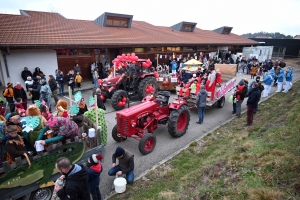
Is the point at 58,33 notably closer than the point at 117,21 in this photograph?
Yes

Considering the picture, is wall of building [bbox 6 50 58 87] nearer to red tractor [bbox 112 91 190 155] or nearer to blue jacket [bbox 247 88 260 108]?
red tractor [bbox 112 91 190 155]

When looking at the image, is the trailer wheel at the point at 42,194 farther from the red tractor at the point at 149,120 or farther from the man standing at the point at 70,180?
the red tractor at the point at 149,120

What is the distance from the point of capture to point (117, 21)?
17.7m

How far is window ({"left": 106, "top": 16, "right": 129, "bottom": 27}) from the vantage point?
17.2 metres

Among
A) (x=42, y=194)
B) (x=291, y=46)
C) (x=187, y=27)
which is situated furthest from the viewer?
(x=291, y=46)

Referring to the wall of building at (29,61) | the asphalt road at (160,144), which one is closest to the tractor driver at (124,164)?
the asphalt road at (160,144)

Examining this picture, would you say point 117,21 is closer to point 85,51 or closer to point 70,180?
point 85,51

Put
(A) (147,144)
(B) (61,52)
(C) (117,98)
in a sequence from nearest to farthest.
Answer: (A) (147,144)
(C) (117,98)
(B) (61,52)

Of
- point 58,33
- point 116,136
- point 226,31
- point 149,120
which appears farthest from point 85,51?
point 226,31

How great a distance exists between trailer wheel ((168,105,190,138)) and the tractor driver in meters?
2.17

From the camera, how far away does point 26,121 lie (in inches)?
145

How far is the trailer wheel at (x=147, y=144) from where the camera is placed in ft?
Answer: 16.4

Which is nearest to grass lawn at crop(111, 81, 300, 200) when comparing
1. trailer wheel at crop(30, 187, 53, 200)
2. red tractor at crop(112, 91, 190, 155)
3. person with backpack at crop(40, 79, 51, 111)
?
red tractor at crop(112, 91, 190, 155)

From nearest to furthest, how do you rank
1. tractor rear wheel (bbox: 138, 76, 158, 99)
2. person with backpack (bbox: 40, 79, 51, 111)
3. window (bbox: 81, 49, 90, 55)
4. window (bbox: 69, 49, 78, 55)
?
1. person with backpack (bbox: 40, 79, 51, 111)
2. tractor rear wheel (bbox: 138, 76, 158, 99)
3. window (bbox: 69, 49, 78, 55)
4. window (bbox: 81, 49, 90, 55)
